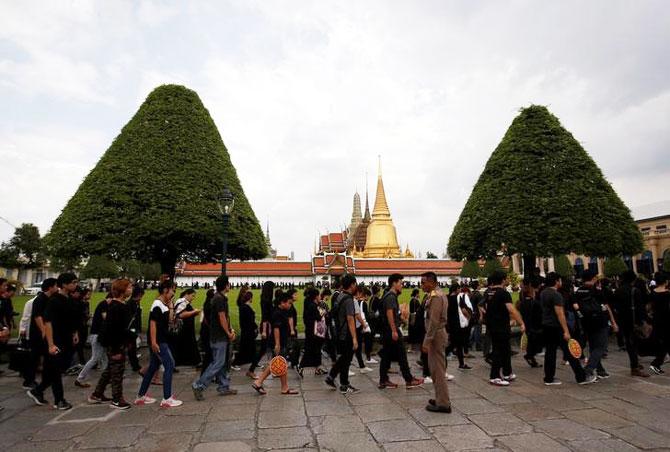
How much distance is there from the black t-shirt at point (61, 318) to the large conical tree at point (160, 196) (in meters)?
5.40

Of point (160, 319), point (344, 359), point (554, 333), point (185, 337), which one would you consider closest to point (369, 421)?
point (344, 359)

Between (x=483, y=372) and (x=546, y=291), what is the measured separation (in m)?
2.35

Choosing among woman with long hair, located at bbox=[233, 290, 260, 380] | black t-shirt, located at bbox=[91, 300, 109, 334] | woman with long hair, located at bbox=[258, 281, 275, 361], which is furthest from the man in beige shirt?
black t-shirt, located at bbox=[91, 300, 109, 334]

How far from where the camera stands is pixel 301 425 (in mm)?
5488

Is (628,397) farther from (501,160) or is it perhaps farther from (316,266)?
(316,266)

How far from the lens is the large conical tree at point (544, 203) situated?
15.2 m

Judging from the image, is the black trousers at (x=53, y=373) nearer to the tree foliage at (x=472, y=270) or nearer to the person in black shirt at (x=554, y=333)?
the person in black shirt at (x=554, y=333)

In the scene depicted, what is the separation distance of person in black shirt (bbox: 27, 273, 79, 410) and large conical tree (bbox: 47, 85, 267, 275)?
207 inches

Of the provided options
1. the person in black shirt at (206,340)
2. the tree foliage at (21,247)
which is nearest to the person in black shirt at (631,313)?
the person in black shirt at (206,340)

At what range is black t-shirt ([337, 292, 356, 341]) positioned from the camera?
7.14 metres

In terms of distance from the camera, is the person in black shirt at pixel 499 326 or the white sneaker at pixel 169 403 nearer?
the white sneaker at pixel 169 403

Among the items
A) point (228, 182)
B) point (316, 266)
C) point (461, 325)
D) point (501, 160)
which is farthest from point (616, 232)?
point (316, 266)

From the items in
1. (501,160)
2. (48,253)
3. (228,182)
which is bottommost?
(48,253)

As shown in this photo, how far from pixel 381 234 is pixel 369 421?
65353mm
